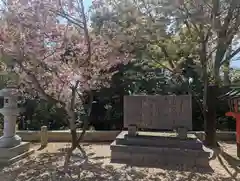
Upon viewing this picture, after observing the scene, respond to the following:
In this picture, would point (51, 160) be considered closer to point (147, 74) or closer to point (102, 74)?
point (102, 74)

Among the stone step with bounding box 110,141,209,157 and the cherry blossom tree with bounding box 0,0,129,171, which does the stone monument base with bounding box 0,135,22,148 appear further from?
the stone step with bounding box 110,141,209,157

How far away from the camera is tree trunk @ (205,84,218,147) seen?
8.59 metres

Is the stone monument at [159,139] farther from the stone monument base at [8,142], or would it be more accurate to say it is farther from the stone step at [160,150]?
the stone monument base at [8,142]

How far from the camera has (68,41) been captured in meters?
5.44

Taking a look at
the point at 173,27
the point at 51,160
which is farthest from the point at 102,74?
the point at 51,160

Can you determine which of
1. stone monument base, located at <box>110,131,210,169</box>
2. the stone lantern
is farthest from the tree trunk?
the stone lantern

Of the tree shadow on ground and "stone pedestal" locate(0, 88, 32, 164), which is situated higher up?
"stone pedestal" locate(0, 88, 32, 164)

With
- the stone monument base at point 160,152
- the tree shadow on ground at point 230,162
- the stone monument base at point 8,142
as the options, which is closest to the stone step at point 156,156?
the stone monument base at point 160,152

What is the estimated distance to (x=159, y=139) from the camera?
276 inches

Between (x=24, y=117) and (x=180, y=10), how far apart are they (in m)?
8.76

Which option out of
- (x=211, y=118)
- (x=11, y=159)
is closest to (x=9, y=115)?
(x=11, y=159)

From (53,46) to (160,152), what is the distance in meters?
3.39

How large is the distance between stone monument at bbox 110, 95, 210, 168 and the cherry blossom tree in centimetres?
178

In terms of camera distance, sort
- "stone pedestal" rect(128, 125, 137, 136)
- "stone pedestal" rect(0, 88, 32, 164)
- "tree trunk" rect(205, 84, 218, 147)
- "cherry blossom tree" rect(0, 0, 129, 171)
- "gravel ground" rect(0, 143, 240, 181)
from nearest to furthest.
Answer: "cherry blossom tree" rect(0, 0, 129, 171) → "gravel ground" rect(0, 143, 240, 181) → "stone pedestal" rect(0, 88, 32, 164) → "stone pedestal" rect(128, 125, 137, 136) → "tree trunk" rect(205, 84, 218, 147)
